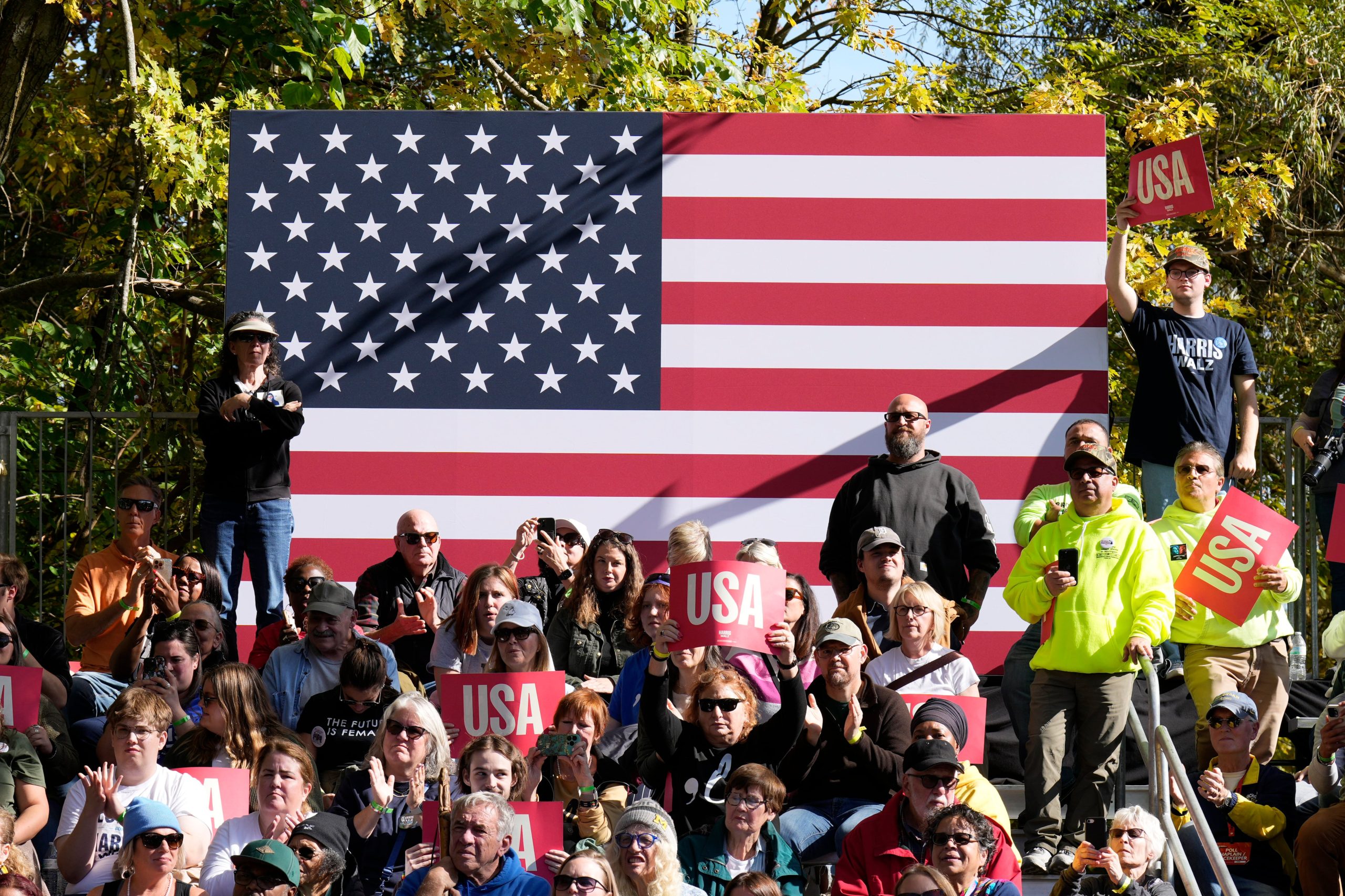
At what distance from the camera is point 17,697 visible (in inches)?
259

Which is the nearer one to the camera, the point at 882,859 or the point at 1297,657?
the point at 882,859

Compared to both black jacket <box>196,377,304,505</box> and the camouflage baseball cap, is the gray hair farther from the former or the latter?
the camouflage baseball cap

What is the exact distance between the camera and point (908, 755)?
6188 mm

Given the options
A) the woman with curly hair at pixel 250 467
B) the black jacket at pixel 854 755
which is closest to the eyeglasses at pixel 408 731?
the black jacket at pixel 854 755

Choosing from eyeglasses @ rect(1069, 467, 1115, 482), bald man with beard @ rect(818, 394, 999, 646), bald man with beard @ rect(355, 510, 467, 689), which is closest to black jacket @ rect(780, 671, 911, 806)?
eyeglasses @ rect(1069, 467, 1115, 482)

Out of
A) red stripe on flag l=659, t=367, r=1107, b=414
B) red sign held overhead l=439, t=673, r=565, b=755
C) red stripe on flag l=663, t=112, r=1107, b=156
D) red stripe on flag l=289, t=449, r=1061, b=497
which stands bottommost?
red sign held overhead l=439, t=673, r=565, b=755

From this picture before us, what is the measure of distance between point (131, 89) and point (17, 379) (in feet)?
8.57

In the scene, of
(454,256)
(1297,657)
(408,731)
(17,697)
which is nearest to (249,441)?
(454,256)

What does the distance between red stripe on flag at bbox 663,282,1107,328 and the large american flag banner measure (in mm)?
14

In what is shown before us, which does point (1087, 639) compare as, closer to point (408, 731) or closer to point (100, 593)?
point (408, 731)

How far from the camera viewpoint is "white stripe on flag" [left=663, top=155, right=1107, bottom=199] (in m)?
9.63

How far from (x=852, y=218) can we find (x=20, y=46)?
466 centimetres

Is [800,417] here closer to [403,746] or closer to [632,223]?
[632,223]

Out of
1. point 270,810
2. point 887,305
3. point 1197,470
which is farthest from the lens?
point 887,305
